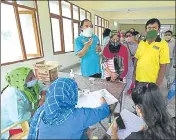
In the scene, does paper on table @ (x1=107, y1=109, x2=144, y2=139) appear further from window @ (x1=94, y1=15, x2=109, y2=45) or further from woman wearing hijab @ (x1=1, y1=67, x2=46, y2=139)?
window @ (x1=94, y1=15, x2=109, y2=45)

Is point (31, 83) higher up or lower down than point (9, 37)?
lower down

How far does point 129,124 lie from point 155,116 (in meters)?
0.34

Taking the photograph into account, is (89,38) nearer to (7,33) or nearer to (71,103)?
(71,103)

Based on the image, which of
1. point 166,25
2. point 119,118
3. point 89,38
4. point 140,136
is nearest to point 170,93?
point 89,38

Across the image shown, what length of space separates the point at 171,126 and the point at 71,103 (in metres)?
0.59

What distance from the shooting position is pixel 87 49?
209cm

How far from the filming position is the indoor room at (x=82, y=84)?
0.85 metres

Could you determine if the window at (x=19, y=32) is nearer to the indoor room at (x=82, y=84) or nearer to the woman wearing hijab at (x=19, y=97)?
the indoor room at (x=82, y=84)

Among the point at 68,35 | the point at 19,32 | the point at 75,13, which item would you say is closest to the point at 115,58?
the point at 19,32

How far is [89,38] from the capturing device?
7.09 ft

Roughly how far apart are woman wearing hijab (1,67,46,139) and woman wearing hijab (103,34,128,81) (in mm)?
928

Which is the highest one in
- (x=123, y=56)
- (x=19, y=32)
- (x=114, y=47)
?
(x=19, y=32)

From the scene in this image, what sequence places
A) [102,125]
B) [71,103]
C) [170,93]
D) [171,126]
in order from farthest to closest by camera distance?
1. [170,93]
2. [102,125]
3. [71,103]
4. [171,126]

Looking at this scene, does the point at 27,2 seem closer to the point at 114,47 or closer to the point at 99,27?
the point at 114,47
